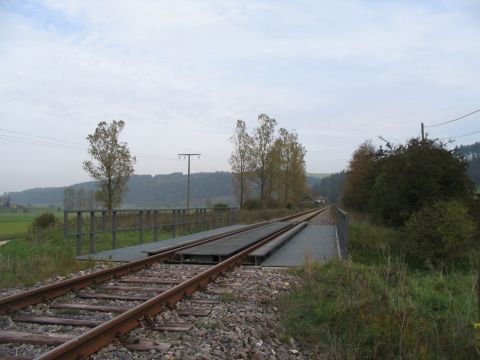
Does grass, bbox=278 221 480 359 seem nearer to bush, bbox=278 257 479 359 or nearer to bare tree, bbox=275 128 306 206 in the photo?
bush, bbox=278 257 479 359

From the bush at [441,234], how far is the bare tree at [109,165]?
23.4 meters

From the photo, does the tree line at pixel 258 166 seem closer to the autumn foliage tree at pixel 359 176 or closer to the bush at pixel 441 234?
the autumn foliage tree at pixel 359 176

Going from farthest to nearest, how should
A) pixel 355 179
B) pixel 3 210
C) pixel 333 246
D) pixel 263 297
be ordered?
pixel 3 210 → pixel 355 179 → pixel 333 246 → pixel 263 297

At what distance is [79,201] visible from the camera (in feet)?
340

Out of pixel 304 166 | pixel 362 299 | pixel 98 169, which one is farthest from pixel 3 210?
pixel 362 299

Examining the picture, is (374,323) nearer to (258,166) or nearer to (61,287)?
(61,287)

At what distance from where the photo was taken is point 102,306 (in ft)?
22.0

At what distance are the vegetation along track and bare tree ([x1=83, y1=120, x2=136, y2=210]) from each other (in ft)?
84.1

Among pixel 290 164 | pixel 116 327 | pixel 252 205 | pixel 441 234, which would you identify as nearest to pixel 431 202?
pixel 441 234

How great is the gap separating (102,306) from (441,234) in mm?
12771

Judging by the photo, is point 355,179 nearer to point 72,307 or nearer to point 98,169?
point 98,169

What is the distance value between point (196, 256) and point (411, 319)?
740 cm

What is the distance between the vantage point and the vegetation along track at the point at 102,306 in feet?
15.9

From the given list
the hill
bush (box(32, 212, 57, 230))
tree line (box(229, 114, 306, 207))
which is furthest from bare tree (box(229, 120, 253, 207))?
the hill
